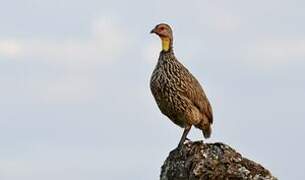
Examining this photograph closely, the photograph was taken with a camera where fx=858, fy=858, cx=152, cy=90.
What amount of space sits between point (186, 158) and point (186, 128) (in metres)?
4.51

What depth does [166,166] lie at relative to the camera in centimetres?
1129

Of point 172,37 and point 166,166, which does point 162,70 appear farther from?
point 166,166

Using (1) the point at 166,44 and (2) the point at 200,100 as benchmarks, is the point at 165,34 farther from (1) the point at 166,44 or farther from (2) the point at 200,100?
(2) the point at 200,100

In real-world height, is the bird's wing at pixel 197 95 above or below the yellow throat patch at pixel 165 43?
below

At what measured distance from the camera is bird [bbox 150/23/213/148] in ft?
49.8

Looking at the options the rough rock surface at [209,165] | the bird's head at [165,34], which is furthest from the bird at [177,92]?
the rough rock surface at [209,165]

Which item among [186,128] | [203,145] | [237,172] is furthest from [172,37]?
[237,172]

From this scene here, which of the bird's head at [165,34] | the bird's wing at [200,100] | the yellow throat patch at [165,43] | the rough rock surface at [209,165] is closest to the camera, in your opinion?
the rough rock surface at [209,165]

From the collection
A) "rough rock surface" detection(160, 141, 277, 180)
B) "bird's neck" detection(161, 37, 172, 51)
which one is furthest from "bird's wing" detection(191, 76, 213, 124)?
"rough rock surface" detection(160, 141, 277, 180)

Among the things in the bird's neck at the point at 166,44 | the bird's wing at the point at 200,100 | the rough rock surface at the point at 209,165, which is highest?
the bird's neck at the point at 166,44

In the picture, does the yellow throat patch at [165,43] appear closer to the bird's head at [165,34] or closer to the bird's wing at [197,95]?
the bird's head at [165,34]

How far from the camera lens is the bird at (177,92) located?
15180 millimetres

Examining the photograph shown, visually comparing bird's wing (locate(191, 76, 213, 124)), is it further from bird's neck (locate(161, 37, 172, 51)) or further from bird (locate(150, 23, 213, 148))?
bird's neck (locate(161, 37, 172, 51))

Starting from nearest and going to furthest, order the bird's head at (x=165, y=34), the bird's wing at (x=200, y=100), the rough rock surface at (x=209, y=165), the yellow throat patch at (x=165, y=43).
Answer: the rough rock surface at (x=209, y=165) → the bird's head at (x=165, y=34) → the yellow throat patch at (x=165, y=43) → the bird's wing at (x=200, y=100)
